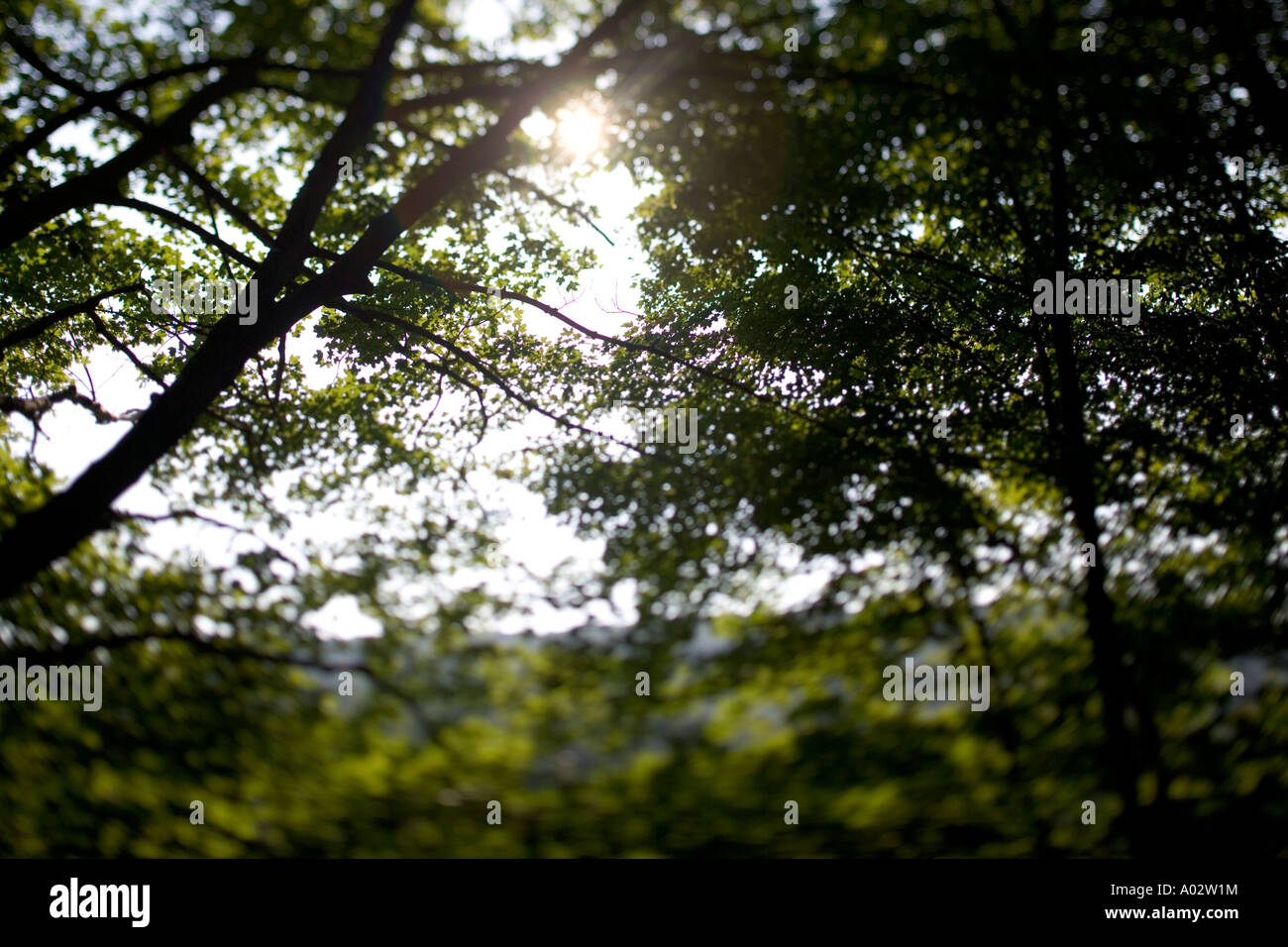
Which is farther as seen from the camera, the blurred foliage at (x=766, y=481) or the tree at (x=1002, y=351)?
the tree at (x=1002, y=351)

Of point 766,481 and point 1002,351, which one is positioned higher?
point 1002,351

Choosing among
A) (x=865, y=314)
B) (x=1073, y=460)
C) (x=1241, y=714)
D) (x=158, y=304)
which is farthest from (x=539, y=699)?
(x=158, y=304)

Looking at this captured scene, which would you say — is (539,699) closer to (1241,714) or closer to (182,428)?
(182,428)

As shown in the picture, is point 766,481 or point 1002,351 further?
point 1002,351

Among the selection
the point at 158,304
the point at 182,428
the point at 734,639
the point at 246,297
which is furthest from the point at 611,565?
the point at 158,304

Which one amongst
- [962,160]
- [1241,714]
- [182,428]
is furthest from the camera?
[962,160]

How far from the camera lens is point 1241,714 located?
14.5 feet

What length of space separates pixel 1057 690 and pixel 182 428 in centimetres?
885

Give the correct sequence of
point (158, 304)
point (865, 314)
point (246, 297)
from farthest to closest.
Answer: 1. point (158, 304)
2. point (865, 314)
3. point (246, 297)

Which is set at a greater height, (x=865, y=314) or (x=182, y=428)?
(x=865, y=314)

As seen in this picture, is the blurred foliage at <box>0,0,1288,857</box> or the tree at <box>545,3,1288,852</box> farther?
the tree at <box>545,3,1288,852</box>
